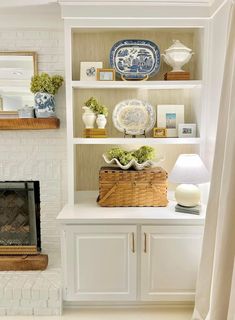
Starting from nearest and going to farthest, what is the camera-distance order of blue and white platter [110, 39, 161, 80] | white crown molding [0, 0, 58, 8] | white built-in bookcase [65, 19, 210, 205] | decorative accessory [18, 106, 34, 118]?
white crown molding [0, 0, 58, 8]
white built-in bookcase [65, 19, 210, 205]
blue and white platter [110, 39, 161, 80]
decorative accessory [18, 106, 34, 118]

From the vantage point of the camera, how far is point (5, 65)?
2.54 meters

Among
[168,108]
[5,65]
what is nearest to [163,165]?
[168,108]

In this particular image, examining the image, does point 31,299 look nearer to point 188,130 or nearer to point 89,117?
point 89,117

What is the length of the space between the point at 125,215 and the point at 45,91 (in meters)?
1.16

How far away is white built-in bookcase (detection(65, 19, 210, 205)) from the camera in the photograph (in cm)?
230

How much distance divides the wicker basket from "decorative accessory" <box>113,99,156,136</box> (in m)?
0.36

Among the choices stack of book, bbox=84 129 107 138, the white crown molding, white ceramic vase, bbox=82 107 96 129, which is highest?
the white crown molding

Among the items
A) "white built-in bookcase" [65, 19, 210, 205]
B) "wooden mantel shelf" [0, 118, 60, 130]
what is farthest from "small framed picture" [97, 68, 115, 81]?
"wooden mantel shelf" [0, 118, 60, 130]

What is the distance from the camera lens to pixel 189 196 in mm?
2242

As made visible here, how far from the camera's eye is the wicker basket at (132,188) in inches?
93.0

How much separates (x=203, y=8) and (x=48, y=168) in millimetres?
1758

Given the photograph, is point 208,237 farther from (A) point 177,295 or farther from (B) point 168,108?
(B) point 168,108

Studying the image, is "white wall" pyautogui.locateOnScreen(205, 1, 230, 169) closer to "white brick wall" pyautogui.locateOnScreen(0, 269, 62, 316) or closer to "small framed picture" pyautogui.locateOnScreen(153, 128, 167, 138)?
"small framed picture" pyautogui.locateOnScreen(153, 128, 167, 138)

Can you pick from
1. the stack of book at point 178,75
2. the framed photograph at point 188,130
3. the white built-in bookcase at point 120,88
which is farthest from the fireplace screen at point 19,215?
the stack of book at point 178,75
